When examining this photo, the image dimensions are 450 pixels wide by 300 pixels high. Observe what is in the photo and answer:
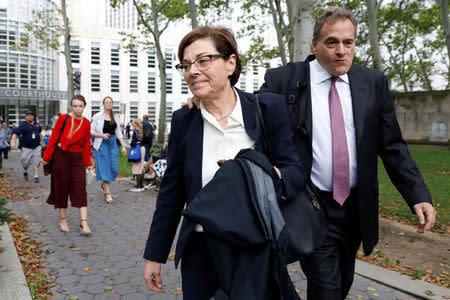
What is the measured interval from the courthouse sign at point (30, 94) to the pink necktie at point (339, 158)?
1946 inches

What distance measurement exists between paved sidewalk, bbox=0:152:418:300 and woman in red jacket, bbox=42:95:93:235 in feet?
1.44

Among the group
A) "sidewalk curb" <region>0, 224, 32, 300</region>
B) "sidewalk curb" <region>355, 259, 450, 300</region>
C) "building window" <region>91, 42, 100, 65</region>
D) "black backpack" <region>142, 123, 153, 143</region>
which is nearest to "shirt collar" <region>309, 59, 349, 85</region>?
"sidewalk curb" <region>355, 259, 450, 300</region>

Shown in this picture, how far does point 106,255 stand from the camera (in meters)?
5.39

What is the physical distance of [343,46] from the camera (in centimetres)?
247

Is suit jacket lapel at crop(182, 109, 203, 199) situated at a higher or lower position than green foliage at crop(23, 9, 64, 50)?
lower

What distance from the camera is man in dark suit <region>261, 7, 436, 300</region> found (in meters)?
2.42

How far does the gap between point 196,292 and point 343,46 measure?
5.44 feet

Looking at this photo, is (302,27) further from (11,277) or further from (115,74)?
(115,74)

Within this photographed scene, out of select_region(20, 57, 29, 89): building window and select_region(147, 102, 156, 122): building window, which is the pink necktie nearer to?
select_region(20, 57, 29, 89): building window

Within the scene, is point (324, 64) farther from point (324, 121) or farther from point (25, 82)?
point (25, 82)

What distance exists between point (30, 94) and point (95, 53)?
10659 millimetres

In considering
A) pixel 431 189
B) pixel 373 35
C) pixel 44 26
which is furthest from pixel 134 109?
pixel 431 189

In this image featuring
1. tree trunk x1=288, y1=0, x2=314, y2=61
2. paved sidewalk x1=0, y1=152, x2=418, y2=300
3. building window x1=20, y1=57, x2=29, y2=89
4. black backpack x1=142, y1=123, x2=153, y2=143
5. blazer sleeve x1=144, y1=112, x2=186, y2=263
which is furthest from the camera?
building window x1=20, y1=57, x2=29, y2=89

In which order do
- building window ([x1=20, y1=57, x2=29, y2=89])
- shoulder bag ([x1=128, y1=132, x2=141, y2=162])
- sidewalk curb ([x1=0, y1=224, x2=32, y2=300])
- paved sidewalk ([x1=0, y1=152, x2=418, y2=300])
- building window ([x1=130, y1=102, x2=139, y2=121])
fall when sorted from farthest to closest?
1. building window ([x1=130, y1=102, x2=139, y2=121])
2. building window ([x1=20, y1=57, x2=29, y2=89])
3. shoulder bag ([x1=128, y1=132, x2=141, y2=162])
4. paved sidewalk ([x1=0, y1=152, x2=418, y2=300])
5. sidewalk curb ([x1=0, y1=224, x2=32, y2=300])
